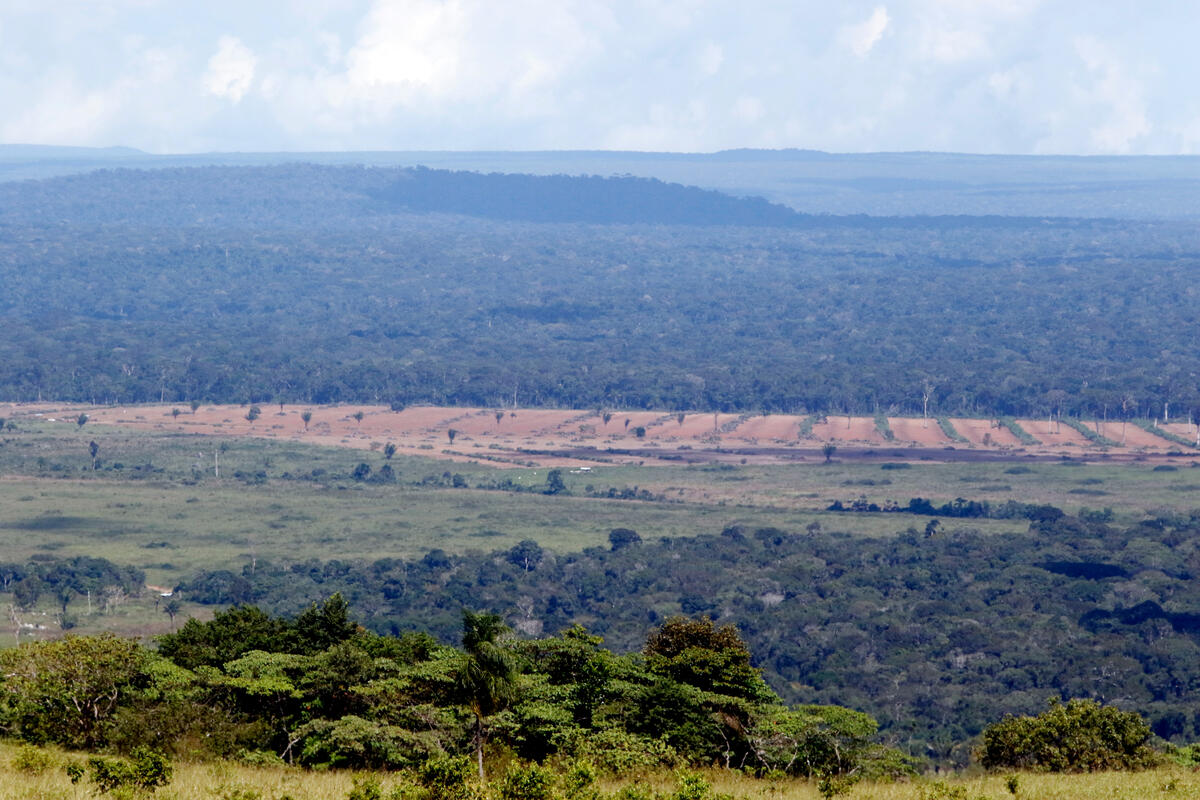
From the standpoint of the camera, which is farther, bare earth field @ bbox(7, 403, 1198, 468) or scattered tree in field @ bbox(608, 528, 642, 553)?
bare earth field @ bbox(7, 403, 1198, 468)

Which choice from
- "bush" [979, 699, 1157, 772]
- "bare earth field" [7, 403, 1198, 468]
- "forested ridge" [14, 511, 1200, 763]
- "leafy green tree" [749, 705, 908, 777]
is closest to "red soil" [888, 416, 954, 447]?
"bare earth field" [7, 403, 1198, 468]

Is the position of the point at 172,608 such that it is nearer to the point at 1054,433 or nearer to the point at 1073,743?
the point at 1073,743

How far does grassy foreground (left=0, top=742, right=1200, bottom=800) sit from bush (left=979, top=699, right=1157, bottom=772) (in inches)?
69.9

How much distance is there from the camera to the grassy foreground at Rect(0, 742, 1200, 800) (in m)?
19.8

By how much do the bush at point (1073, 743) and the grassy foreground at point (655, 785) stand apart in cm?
177

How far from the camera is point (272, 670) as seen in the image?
27.8 m

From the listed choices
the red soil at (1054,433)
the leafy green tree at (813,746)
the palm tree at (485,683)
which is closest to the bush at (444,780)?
the palm tree at (485,683)

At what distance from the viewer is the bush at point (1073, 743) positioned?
27.6 metres

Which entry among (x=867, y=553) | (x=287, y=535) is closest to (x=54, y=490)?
(x=287, y=535)

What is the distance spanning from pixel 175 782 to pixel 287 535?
6542 cm

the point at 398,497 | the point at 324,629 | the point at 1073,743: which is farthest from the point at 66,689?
the point at 398,497

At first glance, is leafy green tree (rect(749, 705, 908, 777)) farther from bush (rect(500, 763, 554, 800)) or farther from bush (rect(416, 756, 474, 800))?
bush (rect(416, 756, 474, 800))

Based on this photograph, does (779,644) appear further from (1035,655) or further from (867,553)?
(867,553)

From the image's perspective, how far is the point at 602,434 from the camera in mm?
137500
